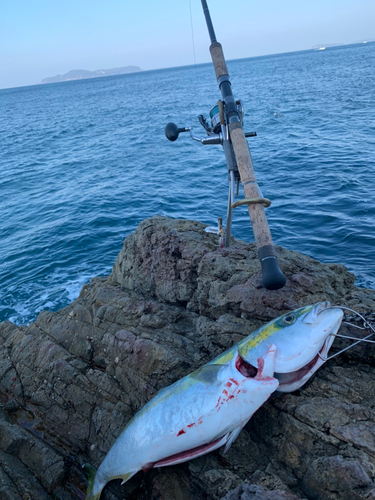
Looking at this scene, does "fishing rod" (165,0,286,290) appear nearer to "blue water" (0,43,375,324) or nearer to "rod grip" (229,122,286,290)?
"rod grip" (229,122,286,290)

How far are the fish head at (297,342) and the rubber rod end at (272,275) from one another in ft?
1.53

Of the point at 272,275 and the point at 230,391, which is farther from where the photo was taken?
the point at 272,275

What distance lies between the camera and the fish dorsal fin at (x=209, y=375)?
9.84 feet

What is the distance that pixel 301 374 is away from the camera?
3074 mm

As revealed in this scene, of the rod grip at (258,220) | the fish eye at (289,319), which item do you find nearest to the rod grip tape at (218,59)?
the rod grip at (258,220)

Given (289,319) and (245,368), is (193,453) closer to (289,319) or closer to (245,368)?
(245,368)

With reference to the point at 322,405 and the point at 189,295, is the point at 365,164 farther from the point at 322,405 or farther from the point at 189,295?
the point at 322,405

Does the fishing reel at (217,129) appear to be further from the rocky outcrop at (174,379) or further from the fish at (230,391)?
the fish at (230,391)

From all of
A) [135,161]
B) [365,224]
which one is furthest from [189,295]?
[135,161]

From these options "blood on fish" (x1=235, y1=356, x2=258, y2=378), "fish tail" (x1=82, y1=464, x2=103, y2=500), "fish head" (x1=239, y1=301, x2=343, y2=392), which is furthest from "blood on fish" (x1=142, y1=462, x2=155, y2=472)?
"fish head" (x1=239, y1=301, x2=343, y2=392)

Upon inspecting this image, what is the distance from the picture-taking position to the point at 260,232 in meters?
3.85

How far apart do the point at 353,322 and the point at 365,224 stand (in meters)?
7.11

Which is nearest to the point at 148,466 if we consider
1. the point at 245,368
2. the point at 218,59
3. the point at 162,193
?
the point at 245,368

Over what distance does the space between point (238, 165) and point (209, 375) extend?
7.71 feet
